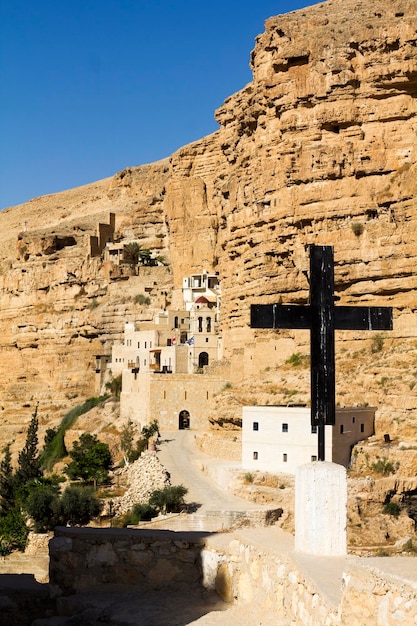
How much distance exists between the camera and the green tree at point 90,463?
1211 inches

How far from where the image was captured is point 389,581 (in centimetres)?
532

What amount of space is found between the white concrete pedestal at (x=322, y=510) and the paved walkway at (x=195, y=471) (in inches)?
521

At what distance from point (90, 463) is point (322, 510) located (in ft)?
84.0

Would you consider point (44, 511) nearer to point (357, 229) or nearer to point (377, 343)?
point (377, 343)

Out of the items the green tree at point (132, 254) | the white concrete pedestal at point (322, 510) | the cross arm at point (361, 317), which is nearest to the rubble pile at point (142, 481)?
the cross arm at point (361, 317)

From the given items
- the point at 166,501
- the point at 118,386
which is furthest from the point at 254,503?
the point at 118,386

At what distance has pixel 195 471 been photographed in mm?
25594

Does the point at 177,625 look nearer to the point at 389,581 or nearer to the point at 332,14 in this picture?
the point at 389,581

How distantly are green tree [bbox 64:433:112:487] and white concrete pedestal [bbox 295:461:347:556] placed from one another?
23168 millimetres

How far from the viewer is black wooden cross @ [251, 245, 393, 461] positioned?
24.7 ft

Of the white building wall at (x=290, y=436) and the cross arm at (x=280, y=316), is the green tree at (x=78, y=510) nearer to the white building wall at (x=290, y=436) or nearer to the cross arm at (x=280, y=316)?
the white building wall at (x=290, y=436)

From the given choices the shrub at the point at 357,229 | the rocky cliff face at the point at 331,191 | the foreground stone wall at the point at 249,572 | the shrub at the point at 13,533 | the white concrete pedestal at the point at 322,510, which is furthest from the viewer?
the shrub at the point at 357,229

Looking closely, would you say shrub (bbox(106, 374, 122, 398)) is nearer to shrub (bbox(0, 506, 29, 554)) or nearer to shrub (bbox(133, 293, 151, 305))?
shrub (bbox(133, 293, 151, 305))

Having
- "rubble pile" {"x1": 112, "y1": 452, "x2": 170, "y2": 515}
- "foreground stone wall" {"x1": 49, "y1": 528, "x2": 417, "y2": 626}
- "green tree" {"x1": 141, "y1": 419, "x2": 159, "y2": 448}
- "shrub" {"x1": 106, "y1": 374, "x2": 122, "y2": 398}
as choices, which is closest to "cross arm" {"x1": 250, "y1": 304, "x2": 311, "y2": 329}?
"foreground stone wall" {"x1": 49, "y1": 528, "x2": 417, "y2": 626}
